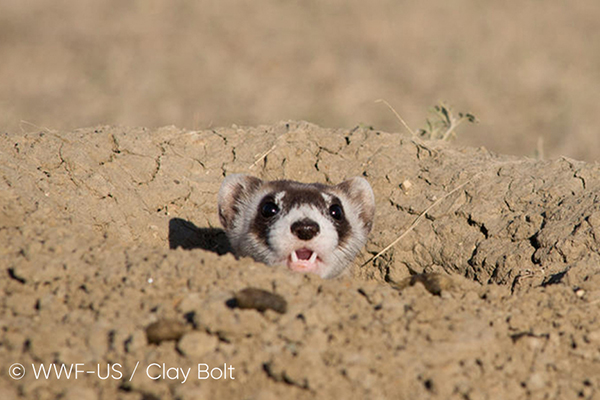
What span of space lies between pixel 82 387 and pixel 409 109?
10036 mm

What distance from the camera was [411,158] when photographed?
748 centimetres

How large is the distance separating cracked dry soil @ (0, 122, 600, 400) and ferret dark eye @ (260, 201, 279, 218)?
47.1 inches

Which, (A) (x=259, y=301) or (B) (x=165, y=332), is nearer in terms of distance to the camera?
(B) (x=165, y=332)

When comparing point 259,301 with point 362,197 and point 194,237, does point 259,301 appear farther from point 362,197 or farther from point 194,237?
point 194,237

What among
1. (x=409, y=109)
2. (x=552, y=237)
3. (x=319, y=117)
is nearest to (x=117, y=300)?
(x=552, y=237)

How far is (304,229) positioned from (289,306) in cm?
154

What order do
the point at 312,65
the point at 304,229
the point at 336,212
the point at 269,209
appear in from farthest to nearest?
the point at 312,65, the point at 336,212, the point at 269,209, the point at 304,229

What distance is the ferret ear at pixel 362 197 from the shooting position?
668 centimetres

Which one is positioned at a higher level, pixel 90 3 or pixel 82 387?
pixel 90 3

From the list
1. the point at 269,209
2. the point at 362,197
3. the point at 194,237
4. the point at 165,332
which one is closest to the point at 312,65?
the point at 194,237

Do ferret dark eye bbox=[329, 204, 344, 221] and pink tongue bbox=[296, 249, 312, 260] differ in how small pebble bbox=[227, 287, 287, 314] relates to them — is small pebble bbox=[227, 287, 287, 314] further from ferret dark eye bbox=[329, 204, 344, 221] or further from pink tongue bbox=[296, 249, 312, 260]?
ferret dark eye bbox=[329, 204, 344, 221]

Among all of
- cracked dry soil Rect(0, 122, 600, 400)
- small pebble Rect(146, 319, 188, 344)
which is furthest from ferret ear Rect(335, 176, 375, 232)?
small pebble Rect(146, 319, 188, 344)

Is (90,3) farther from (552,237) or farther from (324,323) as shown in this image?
(324,323)

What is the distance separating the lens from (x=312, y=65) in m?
14.2
